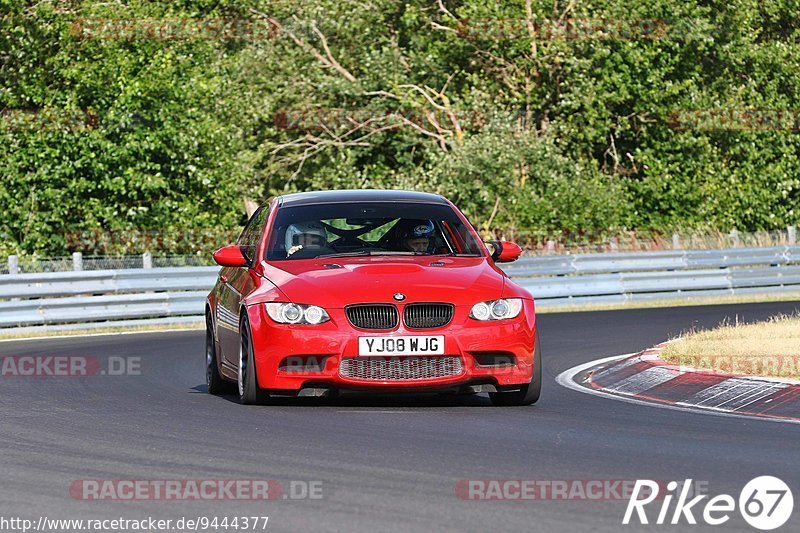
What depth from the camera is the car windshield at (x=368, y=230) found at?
12.1 m

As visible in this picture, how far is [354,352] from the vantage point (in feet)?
35.6

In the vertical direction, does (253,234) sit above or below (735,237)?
above

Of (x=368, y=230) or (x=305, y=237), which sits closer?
(x=305, y=237)

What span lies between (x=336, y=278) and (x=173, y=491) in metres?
3.88

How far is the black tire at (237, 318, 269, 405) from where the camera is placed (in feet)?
36.9

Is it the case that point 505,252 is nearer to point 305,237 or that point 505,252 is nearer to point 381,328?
point 305,237

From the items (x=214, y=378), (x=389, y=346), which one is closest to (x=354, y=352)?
(x=389, y=346)

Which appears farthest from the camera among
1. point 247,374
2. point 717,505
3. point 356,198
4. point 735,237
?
point 735,237

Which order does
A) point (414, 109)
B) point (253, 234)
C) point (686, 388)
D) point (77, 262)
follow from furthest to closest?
point (414, 109), point (77, 262), point (253, 234), point (686, 388)

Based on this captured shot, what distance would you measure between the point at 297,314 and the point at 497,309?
1.40 meters

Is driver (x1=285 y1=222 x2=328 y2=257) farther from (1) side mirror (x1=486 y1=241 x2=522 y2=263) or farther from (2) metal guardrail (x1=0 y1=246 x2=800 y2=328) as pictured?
(2) metal guardrail (x1=0 y1=246 x2=800 y2=328)

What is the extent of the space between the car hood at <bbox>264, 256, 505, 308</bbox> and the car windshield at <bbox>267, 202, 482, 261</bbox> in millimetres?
367

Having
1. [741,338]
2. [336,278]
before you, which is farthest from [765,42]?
[336,278]

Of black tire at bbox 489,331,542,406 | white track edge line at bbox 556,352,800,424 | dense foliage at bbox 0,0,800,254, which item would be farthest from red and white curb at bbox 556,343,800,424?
dense foliage at bbox 0,0,800,254
